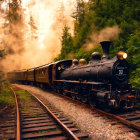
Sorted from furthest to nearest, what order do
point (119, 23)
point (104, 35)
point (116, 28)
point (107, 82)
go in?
1. point (104, 35)
2. point (119, 23)
3. point (116, 28)
4. point (107, 82)

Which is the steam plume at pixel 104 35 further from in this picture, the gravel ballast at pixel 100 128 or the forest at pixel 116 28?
the gravel ballast at pixel 100 128

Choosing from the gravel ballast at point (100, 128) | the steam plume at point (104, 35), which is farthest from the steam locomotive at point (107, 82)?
the steam plume at point (104, 35)

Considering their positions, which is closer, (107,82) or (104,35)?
(107,82)

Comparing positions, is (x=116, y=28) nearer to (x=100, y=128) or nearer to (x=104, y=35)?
(x=104, y=35)

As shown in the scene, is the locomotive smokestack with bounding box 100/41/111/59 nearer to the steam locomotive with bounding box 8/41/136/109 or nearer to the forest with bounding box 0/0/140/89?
the steam locomotive with bounding box 8/41/136/109

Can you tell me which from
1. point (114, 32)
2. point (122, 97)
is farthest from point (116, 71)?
point (114, 32)

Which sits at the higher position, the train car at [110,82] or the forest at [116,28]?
the forest at [116,28]

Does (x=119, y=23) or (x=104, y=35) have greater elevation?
(x=119, y=23)

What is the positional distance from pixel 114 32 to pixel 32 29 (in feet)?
142

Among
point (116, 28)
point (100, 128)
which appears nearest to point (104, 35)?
point (116, 28)

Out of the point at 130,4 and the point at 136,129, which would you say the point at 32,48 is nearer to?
the point at 130,4

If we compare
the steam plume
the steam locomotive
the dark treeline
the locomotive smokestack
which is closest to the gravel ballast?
the steam locomotive

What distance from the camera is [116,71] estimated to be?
6.29 metres

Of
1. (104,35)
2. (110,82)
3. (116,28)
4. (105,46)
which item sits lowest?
(110,82)
